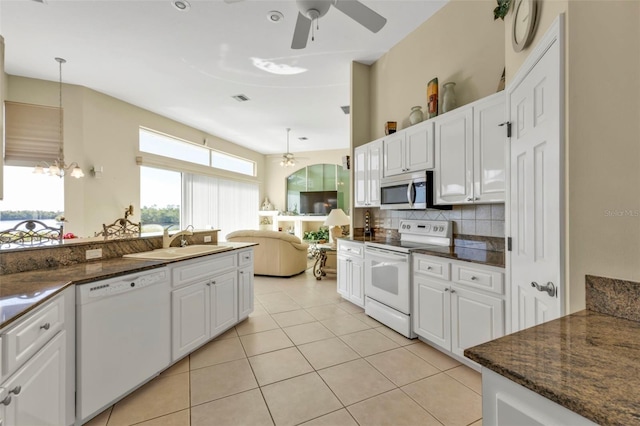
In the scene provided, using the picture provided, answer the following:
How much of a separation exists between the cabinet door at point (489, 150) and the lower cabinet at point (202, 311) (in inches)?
98.4

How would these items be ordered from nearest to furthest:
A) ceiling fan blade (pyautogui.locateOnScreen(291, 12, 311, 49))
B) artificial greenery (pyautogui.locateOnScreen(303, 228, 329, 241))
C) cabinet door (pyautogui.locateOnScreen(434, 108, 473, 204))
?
ceiling fan blade (pyautogui.locateOnScreen(291, 12, 311, 49)) < cabinet door (pyautogui.locateOnScreen(434, 108, 473, 204)) < artificial greenery (pyautogui.locateOnScreen(303, 228, 329, 241))

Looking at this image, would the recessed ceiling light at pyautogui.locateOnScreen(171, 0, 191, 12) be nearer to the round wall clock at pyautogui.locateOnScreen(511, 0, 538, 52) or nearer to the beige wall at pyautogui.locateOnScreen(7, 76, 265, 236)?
the round wall clock at pyautogui.locateOnScreen(511, 0, 538, 52)

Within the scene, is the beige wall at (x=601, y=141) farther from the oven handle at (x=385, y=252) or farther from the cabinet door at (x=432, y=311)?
the oven handle at (x=385, y=252)

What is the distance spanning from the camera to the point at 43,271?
71.6 inches

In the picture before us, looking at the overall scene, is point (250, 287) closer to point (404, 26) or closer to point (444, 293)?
point (444, 293)

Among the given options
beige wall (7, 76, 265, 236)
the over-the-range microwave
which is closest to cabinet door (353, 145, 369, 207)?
the over-the-range microwave

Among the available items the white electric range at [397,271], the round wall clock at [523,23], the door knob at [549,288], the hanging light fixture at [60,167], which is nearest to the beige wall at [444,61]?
the round wall clock at [523,23]

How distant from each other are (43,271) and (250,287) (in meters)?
1.85

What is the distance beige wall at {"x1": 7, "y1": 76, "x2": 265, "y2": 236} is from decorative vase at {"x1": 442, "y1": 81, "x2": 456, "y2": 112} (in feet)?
17.2

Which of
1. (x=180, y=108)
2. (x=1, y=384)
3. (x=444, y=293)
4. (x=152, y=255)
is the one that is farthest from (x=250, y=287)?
(x=180, y=108)

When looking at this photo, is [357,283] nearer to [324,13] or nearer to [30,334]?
[324,13]

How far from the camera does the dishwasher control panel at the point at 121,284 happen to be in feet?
5.41

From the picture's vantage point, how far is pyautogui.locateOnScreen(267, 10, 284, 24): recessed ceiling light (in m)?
2.80

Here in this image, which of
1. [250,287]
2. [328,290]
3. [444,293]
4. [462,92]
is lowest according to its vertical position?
[328,290]
